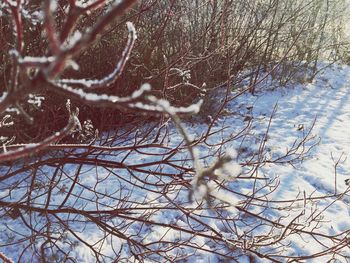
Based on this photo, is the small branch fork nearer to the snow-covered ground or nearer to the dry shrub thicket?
the dry shrub thicket

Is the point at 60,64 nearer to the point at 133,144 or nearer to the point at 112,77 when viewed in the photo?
the point at 112,77

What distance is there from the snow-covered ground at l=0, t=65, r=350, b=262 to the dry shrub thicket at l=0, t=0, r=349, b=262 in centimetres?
3

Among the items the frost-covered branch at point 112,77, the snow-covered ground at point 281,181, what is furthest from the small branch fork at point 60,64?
the snow-covered ground at point 281,181

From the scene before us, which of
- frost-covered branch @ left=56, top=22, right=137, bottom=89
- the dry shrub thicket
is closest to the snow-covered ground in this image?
the dry shrub thicket

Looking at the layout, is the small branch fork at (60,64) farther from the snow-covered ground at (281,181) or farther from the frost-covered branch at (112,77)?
the snow-covered ground at (281,181)

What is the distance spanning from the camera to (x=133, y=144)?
4.36m

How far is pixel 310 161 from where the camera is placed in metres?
5.47

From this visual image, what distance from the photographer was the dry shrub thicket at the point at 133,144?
631 mm

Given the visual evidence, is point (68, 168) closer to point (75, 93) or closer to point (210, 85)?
point (210, 85)

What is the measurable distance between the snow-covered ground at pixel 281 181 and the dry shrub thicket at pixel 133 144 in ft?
0.11

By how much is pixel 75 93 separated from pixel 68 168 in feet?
16.0

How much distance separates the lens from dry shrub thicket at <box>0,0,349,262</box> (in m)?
0.63

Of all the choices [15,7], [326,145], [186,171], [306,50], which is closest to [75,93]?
[15,7]

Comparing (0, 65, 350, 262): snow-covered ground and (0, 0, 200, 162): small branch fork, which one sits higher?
(0, 0, 200, 162): small branch fork
